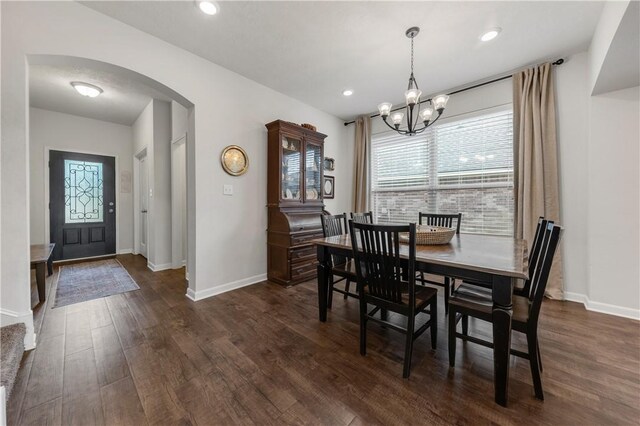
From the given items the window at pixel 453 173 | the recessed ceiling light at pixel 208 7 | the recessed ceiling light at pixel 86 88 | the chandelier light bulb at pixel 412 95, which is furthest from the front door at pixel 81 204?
the chandelier light bulb at pixel 412 95

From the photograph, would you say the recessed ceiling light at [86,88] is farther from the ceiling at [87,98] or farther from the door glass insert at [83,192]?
the door glass insert at [83,192]

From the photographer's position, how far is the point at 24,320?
178cm

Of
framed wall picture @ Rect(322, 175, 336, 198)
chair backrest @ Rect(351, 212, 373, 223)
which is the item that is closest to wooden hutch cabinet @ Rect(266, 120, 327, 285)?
chair backrest @ Rect(351, 212, 373, 223)

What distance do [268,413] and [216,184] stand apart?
7.86 ft

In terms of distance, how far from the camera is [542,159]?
2.79 m

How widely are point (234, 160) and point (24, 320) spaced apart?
2.25m

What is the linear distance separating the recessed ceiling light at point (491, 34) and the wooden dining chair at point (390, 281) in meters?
2.32

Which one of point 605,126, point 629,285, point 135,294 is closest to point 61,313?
point 135,294

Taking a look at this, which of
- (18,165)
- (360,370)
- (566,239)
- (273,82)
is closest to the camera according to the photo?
(360,370)

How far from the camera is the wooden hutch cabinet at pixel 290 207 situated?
3223 mm

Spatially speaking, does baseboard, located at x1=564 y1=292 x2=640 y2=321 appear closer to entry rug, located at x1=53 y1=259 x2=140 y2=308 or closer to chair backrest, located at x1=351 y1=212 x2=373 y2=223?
chair backrest, located at x1=351 y1=212 x2=373 y2=223

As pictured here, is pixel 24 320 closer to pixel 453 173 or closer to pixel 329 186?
pixel 329 186

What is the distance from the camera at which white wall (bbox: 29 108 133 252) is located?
14.0ft

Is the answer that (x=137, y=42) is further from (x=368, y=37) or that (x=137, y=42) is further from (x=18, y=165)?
(x=368, y=37)
